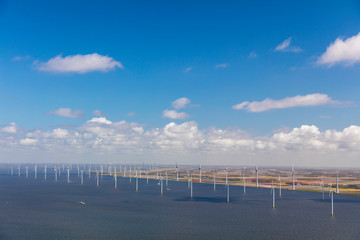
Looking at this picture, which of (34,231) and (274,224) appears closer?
(34,231)

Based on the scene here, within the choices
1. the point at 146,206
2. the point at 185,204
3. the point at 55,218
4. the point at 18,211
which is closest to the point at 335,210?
the point at 185,204

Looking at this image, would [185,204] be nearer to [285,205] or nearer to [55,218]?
[285,205]

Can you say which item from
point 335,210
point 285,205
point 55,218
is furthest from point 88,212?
point 335,210

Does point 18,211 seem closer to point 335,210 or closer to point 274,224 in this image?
point 274,224

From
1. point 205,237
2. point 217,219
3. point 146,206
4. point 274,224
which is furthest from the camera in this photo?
point 146,206

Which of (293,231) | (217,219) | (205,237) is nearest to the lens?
(205,237)

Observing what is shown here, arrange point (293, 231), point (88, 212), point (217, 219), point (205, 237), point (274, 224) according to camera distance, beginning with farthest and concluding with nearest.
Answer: point (88, 212), point (217, 219), point (274, 224), point (293, 231), point (205, 237)

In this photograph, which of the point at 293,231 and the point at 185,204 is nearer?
the point at 293,231

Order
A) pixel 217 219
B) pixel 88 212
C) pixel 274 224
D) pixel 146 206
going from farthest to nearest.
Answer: pixel 146 206, pixel 88 212, pixel 217 219, pixel 274 224
